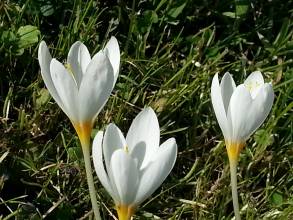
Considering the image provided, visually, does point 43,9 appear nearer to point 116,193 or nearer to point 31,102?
point 31,102

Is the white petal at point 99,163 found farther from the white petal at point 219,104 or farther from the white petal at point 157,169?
the white petal at point 219,104

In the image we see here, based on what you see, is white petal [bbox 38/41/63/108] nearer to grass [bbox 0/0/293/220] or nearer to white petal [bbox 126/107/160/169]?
white petal [bbox 126/107/160/169]

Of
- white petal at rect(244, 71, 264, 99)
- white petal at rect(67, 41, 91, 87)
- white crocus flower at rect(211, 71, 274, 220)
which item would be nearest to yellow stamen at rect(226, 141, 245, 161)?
white crocus flower at rect(211, 71, 274, 220)

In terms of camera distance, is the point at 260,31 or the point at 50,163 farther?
the point at 260,31

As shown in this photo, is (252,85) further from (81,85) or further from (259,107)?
(81,85)

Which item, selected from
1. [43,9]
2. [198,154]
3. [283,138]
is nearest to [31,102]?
[43,9]

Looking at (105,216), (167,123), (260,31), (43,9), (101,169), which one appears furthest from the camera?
(260,31)

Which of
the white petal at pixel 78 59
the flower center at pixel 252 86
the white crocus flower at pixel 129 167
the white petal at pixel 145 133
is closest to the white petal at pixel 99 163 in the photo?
the white crocus flower at pixel 129 167

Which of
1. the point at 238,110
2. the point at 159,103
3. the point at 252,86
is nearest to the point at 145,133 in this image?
the point at 238,110
